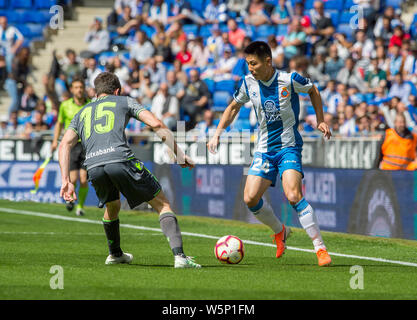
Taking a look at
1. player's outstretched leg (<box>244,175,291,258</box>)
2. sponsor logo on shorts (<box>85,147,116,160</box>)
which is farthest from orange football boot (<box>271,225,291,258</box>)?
sponsor logo on shorts (<box>85,147,116,160</box>)

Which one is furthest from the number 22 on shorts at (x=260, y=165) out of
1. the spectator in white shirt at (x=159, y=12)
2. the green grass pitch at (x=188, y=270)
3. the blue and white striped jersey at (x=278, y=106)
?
the spectator in white shirt at (x=159, y=12)

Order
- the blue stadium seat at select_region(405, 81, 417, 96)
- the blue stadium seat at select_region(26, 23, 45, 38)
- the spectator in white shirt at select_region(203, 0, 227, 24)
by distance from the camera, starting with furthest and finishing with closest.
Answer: the blue stadium seat at select_region(26, 23, 45, 38)
the spectator in white shirt at select_region(203, 0, 227, 24)
the blue stadium seat at select_region(405, 81, 417, 96)

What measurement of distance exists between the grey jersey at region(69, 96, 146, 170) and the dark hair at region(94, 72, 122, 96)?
0.11 metres

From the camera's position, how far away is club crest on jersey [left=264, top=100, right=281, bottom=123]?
10.0 metres

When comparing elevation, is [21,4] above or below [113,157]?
above

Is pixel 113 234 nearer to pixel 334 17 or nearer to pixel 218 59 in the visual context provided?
pixel 218 59

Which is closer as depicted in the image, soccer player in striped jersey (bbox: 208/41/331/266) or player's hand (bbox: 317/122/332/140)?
player's hand (bbox: 317/122/332/140)

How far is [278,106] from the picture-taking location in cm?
1002

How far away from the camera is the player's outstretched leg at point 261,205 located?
10219mm

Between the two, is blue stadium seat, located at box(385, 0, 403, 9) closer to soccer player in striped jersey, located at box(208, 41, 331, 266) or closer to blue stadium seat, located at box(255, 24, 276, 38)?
blue stadium seat, located at box(255, 24, 276, 38)

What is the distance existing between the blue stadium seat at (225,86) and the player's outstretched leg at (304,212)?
Result: 12773mm

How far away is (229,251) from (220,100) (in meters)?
13.0
